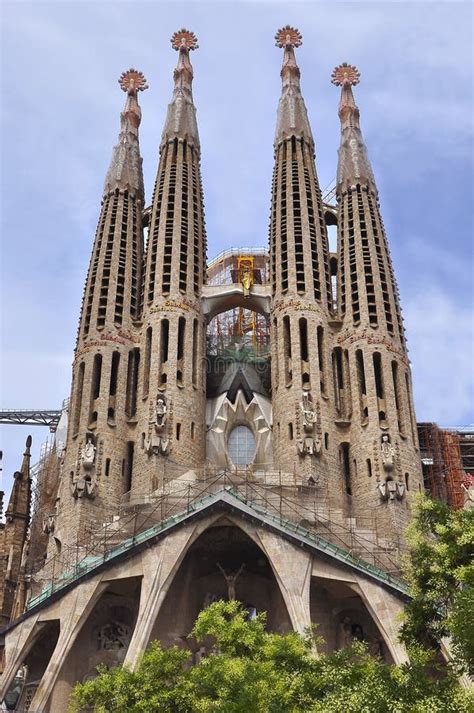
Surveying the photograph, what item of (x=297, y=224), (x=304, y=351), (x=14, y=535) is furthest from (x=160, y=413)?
(x=14, y=535)

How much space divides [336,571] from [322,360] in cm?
1186

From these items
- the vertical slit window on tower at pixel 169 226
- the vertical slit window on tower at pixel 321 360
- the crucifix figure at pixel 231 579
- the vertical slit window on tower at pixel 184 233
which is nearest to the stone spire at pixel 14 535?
the vertical slit window on tower at pixel 169 226

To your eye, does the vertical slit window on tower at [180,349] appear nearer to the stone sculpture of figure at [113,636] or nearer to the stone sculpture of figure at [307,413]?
the stone sculpture of figure at [307,413]

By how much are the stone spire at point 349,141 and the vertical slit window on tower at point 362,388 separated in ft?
37.1

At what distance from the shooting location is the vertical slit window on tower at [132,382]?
135 ft

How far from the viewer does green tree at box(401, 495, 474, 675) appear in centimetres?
2102

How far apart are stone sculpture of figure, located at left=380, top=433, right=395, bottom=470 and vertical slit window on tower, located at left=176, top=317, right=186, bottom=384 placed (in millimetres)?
9450

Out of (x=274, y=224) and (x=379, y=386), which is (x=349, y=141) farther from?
(x=379, y=386)

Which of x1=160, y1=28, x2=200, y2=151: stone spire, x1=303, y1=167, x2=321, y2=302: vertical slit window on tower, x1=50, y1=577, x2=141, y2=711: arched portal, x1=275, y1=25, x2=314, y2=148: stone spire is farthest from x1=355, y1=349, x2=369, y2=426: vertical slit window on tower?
x1=160, y1=28, x2=200, y2=151: stone spire

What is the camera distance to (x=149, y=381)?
4075cm

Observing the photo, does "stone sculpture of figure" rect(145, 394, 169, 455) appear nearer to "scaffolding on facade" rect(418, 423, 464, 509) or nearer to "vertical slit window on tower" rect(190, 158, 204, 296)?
"vertical slit window on tower" rect(190, 158, 204, 296)

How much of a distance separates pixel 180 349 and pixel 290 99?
18.4 meters

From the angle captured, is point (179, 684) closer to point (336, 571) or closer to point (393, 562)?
point (336, 571)

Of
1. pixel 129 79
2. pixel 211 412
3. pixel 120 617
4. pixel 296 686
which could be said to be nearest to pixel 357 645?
pixel 296 686
